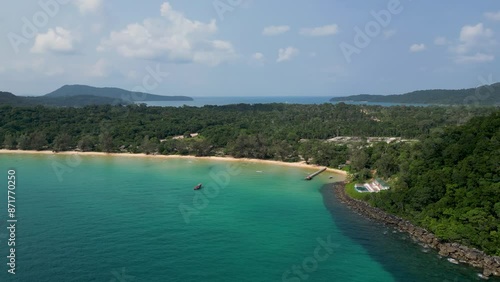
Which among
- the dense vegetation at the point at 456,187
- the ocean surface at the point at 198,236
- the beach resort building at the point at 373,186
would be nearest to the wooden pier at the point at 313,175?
the ocean surface at the point at 198,236

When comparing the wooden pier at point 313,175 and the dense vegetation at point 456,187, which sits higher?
the dense vegetation at point 456,187

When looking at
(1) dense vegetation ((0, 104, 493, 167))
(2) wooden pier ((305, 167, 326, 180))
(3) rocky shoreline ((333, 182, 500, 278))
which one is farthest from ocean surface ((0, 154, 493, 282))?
(1) dense vegetation ((0, 104, 493, 167))

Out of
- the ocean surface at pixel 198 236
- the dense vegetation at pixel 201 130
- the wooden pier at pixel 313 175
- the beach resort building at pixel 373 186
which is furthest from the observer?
the dense vegetation at pixel 201 130

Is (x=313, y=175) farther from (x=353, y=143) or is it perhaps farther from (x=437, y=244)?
(x=437, y=244)

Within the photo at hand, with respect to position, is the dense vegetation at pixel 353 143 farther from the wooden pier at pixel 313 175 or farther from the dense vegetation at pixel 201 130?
the wooden pier at pixel 313 175

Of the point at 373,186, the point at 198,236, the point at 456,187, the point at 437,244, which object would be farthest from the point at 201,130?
the point at 437,244

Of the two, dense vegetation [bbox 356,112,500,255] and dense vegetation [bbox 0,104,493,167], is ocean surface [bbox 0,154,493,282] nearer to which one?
dense vegetation [bbox 356,112,500,255]
